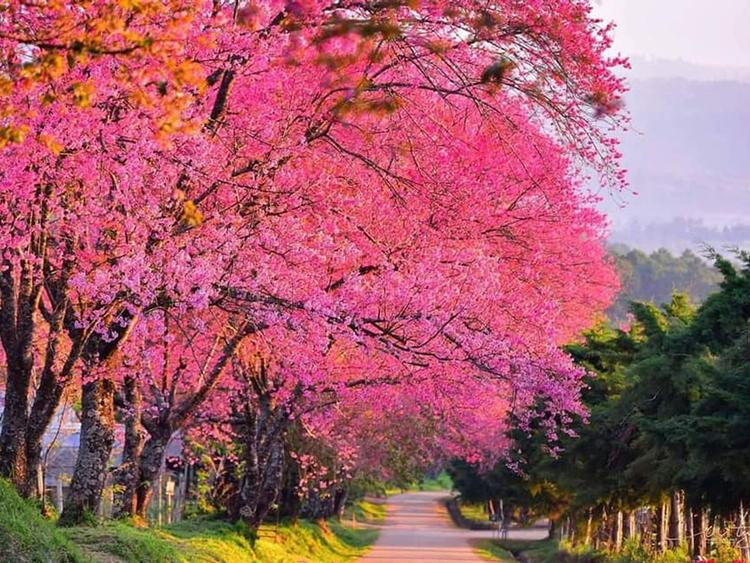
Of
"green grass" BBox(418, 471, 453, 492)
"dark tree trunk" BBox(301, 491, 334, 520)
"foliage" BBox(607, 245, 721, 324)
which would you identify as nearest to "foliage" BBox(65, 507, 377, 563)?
"dark tree trunk" BBox(301, 491, 334, 520)

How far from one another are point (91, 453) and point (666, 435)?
9011mm

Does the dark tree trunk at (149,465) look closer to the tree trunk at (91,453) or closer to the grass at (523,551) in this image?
the tree trunk at (91,453)

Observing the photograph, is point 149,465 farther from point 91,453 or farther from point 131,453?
point 91,453

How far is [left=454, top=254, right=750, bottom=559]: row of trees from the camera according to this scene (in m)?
17.8

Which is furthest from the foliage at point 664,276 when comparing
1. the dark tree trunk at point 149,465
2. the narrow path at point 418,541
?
the dark tree trunk at point 149,465

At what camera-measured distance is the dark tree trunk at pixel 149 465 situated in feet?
70.0

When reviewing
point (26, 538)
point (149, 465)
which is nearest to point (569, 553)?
point (149, 465)

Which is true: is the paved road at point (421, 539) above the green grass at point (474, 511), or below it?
below

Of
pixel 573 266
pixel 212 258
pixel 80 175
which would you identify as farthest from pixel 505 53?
pixel 573 266

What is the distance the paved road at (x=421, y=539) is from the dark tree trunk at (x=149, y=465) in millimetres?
16367

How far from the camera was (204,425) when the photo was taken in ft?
112

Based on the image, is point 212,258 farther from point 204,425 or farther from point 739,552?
point 204,425

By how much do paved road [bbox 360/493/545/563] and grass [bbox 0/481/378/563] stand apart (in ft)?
6.47

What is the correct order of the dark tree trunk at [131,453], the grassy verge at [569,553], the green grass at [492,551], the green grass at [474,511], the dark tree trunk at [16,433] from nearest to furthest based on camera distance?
the dark tree trunk at [16,433] → the dark tree trunk at [131,453] → the grassy verge at [569,553] → the green grass at [492,551] → the green grass at [474,511]
